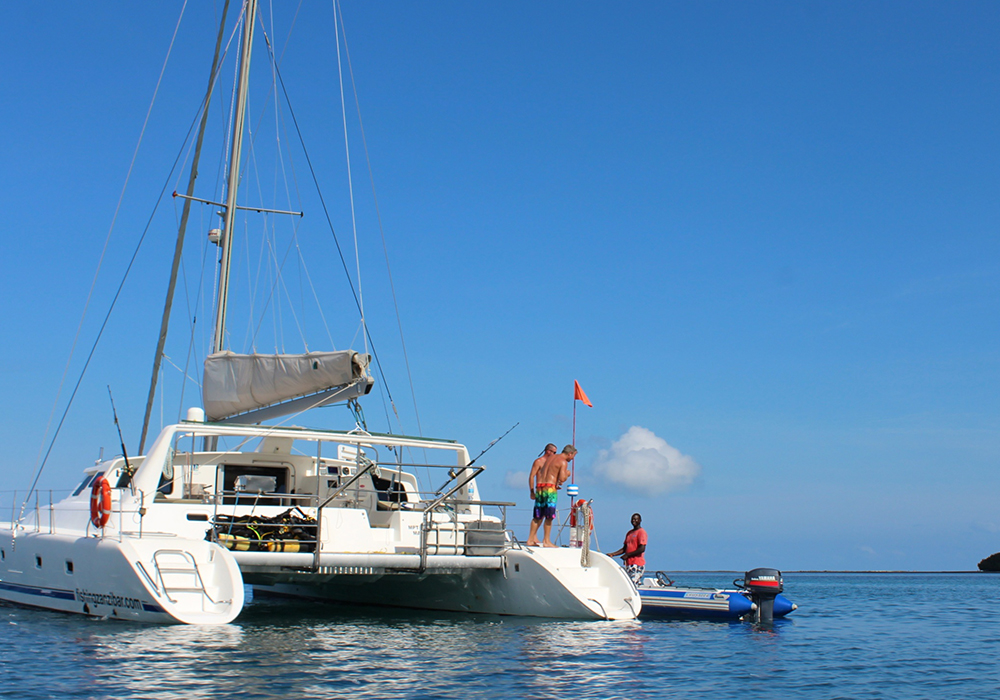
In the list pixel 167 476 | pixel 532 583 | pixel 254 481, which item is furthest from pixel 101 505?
pixel 532 583

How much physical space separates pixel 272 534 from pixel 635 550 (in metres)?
6.15

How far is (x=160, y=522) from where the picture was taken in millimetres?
10398

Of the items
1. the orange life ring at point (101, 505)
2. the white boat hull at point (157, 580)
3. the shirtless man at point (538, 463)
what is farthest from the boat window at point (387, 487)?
the white boat hull at point (157, 580)

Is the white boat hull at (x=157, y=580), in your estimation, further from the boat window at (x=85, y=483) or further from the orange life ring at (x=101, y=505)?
the boat window at (x=85, y=483)

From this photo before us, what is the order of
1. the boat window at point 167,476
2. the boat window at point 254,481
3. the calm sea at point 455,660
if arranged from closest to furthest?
the calm sea at point 455,660 < the boat window at point 167,476 < the boat window at point 254,481

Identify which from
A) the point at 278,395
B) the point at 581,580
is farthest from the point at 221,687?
the point at 278,395

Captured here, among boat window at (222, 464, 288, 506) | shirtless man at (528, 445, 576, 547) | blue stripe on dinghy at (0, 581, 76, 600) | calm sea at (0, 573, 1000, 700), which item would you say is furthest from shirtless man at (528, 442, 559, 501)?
blue stripe on dinghy at (0, 581, 76, 600)

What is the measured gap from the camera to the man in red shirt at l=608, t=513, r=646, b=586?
47.0 ft

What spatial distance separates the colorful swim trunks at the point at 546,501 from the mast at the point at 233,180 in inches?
243

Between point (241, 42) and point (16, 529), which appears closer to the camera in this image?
point (16, 529)

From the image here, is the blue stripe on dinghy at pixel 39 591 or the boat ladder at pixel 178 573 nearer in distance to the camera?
the boat ladder at pixel 178 573

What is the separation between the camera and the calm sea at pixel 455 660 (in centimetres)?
672

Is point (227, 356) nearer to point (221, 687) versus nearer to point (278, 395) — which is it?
point (278, 395)

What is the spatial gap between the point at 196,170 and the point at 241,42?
8.18 ft
